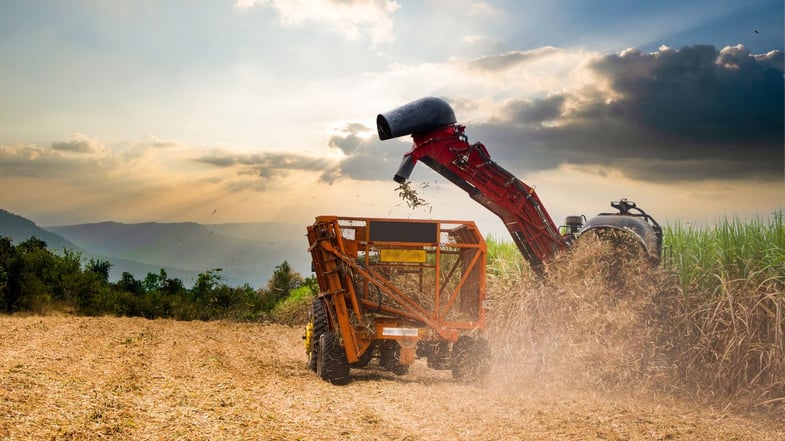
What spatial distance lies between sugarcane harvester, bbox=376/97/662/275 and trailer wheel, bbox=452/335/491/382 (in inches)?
71.3

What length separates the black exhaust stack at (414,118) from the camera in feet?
32.2

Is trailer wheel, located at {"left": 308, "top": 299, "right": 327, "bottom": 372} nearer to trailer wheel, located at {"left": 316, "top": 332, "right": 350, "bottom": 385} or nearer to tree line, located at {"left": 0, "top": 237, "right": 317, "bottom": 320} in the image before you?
trailer wheel, located at {"left": 316, "top": 332, "right": 350, "bottom": 385}

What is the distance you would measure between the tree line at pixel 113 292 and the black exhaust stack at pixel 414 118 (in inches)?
341

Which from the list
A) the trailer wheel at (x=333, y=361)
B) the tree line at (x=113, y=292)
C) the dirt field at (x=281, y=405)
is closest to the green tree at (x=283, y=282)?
the tree line at (x=113, y=292)

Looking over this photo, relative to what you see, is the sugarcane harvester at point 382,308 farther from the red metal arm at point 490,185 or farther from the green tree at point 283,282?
the green tree at point 283,282

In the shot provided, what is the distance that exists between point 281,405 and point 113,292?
11.4 m

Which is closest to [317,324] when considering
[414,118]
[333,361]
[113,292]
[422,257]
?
[333,361]

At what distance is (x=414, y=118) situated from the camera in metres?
9.91

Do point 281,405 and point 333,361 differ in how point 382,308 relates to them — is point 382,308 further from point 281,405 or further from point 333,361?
point 281,405

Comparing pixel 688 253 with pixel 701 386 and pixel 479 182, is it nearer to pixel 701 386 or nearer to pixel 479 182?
pixel 701 386

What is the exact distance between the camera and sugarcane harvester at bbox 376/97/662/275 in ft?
32.9

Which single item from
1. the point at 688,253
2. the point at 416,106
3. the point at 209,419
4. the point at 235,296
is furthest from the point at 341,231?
the point at 235,296

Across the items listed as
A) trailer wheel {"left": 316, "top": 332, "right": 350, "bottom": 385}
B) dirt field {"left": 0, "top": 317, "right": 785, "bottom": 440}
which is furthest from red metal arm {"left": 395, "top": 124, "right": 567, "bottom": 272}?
trailer wheel {"left": 316, "top": 332, "right": 350, "bottom": 385}

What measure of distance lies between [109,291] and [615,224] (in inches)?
487
